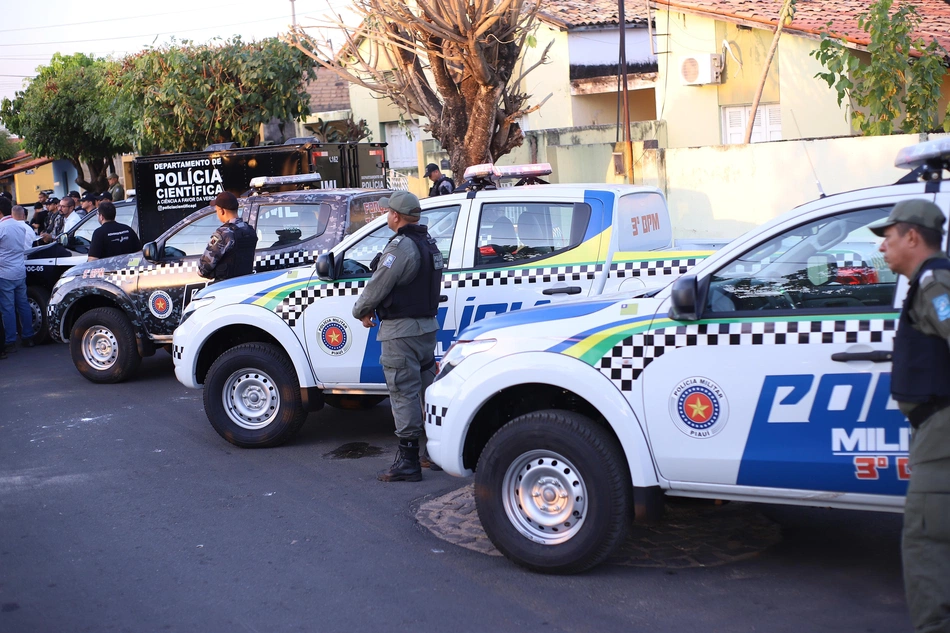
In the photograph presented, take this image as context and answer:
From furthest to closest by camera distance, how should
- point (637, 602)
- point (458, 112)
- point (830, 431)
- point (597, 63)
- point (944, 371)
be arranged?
point (597, 63)
point (458, 112)
point (637, 602)
point (830, 431)
point (944, 371)

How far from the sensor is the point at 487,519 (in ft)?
16.3

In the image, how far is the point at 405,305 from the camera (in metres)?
6.29

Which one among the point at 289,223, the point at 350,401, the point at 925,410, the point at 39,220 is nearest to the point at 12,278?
the point at 289,223

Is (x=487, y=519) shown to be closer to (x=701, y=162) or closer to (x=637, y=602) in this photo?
(x=637, y=602)

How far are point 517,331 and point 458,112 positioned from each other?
674cm

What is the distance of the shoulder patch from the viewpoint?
10.8ft

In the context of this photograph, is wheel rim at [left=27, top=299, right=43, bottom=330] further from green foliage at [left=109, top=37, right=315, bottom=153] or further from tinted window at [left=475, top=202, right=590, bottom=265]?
tinted window at [left=475, top=202, right=590, bottom=265]

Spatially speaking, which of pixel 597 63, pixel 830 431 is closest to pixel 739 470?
pixel 830 431

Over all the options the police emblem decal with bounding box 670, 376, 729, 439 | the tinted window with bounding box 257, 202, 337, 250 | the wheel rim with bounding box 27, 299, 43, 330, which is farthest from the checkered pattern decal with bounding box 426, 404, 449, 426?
the wheel rim with bounding box 27, 299, 43, 330

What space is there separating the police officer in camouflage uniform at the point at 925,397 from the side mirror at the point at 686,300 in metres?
1.01

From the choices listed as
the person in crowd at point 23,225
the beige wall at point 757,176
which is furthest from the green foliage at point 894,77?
the person in crowd at point 23,225

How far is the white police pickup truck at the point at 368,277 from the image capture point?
267 inches

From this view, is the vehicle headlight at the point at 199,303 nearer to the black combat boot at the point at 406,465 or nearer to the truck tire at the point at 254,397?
the truck tire at the point at 254,397

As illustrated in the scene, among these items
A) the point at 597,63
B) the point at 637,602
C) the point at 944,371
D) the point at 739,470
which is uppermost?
the point at 597,63
